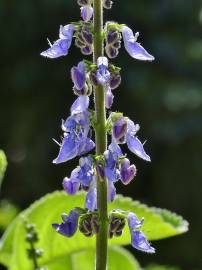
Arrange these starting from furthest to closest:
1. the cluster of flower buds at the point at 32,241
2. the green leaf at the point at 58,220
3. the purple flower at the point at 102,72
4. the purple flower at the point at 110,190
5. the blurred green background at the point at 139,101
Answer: the blurred green background at the point at 139,101, the green leaf at the point at 58,220, the cluster of flower buds at the point at 32,241, the purple flower at the point at 110,190, the purple flower at the point at 102,72

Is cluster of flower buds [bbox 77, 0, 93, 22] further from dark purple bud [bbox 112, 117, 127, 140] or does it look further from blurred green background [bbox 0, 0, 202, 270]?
blurred green background [bbox 0, 0, 202, 270]

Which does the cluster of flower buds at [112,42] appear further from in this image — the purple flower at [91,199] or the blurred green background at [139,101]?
the blurred green background at [139,101]

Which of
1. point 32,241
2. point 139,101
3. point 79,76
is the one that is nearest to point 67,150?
point 79,76

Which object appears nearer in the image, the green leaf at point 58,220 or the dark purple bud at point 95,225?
the dark purple bud at point 95,225

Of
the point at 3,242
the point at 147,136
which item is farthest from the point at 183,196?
the point at 3,242

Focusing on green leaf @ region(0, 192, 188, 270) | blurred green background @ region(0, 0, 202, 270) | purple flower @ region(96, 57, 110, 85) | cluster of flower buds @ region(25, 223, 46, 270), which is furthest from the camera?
blurred green background @ region(0, 0, 202, 270)

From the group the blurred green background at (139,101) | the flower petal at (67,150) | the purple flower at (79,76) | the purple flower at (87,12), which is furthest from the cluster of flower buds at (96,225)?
the blurred green background at (139,101)

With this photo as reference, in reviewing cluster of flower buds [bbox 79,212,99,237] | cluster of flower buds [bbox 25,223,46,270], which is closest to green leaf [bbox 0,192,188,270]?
cluster of flower buds [bbox 25,223,46,270]
